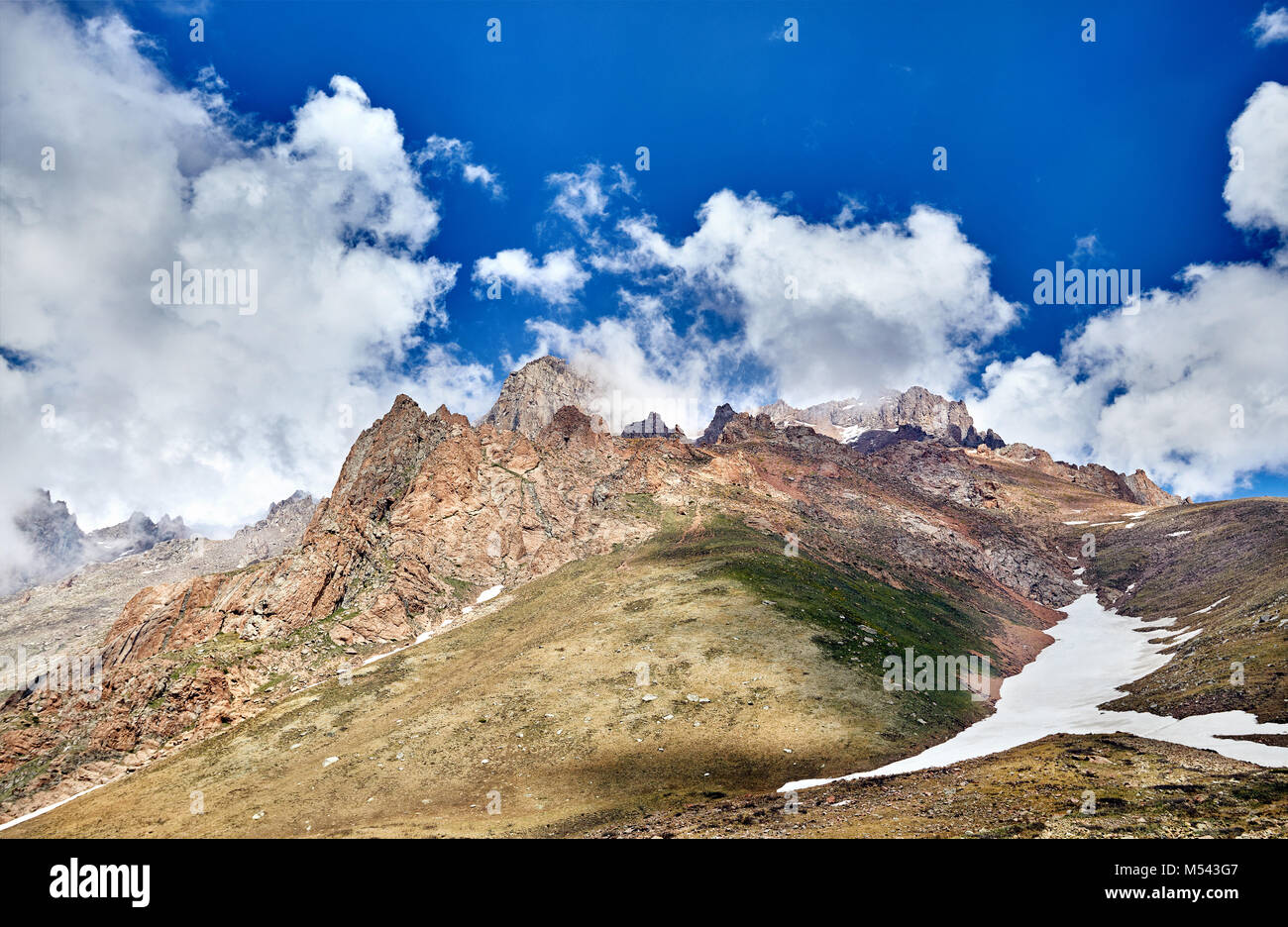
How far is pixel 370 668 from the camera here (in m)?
89.4

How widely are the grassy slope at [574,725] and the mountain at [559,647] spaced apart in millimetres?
367

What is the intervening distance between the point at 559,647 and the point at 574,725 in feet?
64.0

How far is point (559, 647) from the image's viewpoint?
3228 inches

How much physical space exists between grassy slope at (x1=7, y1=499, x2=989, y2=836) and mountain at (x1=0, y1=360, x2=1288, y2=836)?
37 cm

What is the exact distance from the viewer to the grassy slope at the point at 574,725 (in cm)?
5241

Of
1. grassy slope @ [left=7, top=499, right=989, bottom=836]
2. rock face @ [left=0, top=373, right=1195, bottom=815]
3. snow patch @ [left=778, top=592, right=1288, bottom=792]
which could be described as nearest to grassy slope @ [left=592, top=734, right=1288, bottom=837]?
snow patch @ [left=778, top=592, right=1288, bottom=792]

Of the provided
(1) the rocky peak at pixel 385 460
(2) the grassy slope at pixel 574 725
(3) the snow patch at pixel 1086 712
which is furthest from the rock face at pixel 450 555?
(2) the grassy slope at pixel 574 725

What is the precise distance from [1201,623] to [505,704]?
105994 millimetres

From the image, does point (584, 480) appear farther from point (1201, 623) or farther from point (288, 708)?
point (1201, 623)

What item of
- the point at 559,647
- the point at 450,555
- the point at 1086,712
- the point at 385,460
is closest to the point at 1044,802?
the point at 1086,712

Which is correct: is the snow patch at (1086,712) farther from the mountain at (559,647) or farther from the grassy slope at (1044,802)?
the mountain at (559,647)

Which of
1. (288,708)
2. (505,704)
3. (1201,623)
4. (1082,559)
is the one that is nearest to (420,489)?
(288,708)
